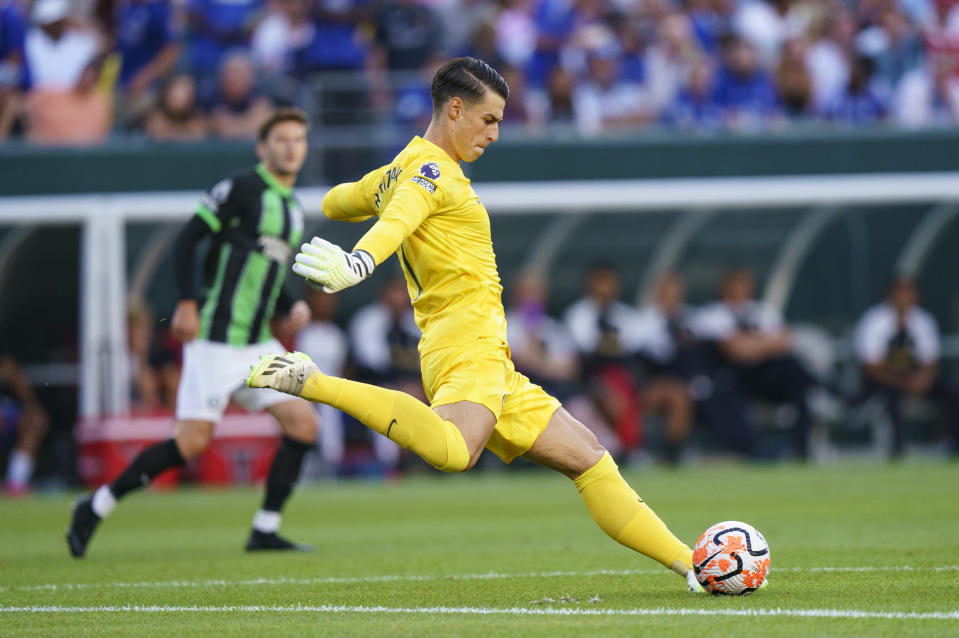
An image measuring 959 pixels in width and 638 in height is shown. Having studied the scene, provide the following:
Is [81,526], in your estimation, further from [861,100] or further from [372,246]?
[861,100]

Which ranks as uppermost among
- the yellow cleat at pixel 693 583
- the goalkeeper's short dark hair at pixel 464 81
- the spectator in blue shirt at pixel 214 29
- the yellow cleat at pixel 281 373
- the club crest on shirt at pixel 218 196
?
the spectator in blue shirt at pixel 214 29

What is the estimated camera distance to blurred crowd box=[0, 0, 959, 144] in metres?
16.1

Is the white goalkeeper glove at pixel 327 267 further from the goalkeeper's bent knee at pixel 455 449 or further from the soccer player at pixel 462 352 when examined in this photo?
the goalkeeper's bent knee at pixel 455 449

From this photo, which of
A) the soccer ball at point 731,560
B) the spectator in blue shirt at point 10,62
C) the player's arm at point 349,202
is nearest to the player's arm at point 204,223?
the player's arm at point 349,202

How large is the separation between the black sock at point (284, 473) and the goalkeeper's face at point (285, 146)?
1.60 metres

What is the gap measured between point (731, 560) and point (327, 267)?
6.59 feet

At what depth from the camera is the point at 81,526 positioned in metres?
8.04

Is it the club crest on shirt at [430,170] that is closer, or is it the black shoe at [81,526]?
the club crest on shirt at [430,170]

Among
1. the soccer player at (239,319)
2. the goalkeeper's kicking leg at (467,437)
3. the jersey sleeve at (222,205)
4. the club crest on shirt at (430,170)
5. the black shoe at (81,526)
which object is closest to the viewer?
the goalkeeper's kicking leg at (467,437)

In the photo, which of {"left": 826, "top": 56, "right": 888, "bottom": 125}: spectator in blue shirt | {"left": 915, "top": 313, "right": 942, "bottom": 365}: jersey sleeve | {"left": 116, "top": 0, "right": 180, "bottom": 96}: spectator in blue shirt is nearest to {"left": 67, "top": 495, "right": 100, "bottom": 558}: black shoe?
{"left": 116, "top": 0, "right": 180, "bottom": 96}: spectator in blue shirt

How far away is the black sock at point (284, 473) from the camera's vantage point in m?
8.34

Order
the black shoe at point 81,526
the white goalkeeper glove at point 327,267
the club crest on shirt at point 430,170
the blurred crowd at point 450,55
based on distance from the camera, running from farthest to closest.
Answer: the blurred crowd at point 450,55 < the black shoe at point 81,526 < the club crest on shirt at point 430,170 < the white goalkeeper glove at point 327,267

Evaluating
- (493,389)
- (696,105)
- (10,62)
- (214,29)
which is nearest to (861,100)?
(696,105)

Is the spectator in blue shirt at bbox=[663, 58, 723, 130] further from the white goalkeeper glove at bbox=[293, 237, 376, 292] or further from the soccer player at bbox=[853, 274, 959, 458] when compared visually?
the white goalkeeper glove at bbox=[293, 237, 376, 292]
